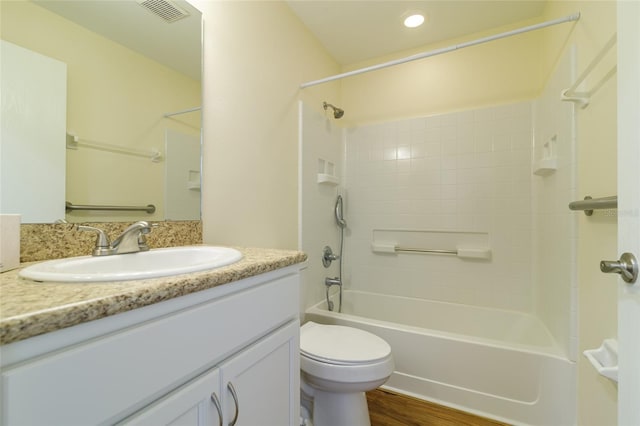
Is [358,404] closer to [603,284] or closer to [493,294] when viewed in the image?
[603,284]

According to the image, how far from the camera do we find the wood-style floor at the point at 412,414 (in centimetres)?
137

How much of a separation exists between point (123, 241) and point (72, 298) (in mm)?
464

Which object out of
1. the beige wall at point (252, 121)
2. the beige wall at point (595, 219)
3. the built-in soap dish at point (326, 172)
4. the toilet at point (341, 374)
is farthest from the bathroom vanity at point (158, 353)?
the built-in soap dish at point (326, 172)

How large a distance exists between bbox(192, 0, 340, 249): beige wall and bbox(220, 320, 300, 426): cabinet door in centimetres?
60

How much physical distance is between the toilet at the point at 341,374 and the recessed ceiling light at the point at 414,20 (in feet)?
6.86

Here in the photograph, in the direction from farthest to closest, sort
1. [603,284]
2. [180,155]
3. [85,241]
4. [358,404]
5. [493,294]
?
[493,294], [358,404], [180,155], [603,284], [85,241]

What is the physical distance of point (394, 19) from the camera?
6.14 ft

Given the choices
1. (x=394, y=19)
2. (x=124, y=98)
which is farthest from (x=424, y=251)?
(x=124, y=98)

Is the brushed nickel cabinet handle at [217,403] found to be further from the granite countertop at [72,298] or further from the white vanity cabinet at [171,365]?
the granite countertop at [72,298]

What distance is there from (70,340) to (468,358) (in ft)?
5.50

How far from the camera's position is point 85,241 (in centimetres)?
81

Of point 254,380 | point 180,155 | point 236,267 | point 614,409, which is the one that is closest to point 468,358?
point 614,409

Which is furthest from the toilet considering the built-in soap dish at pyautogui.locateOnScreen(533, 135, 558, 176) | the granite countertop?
the built-in soap dish at pyautogui.locateOnScreen(533, 135, 558, 176)

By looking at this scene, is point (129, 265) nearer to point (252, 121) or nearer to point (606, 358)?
point (252, 121)
